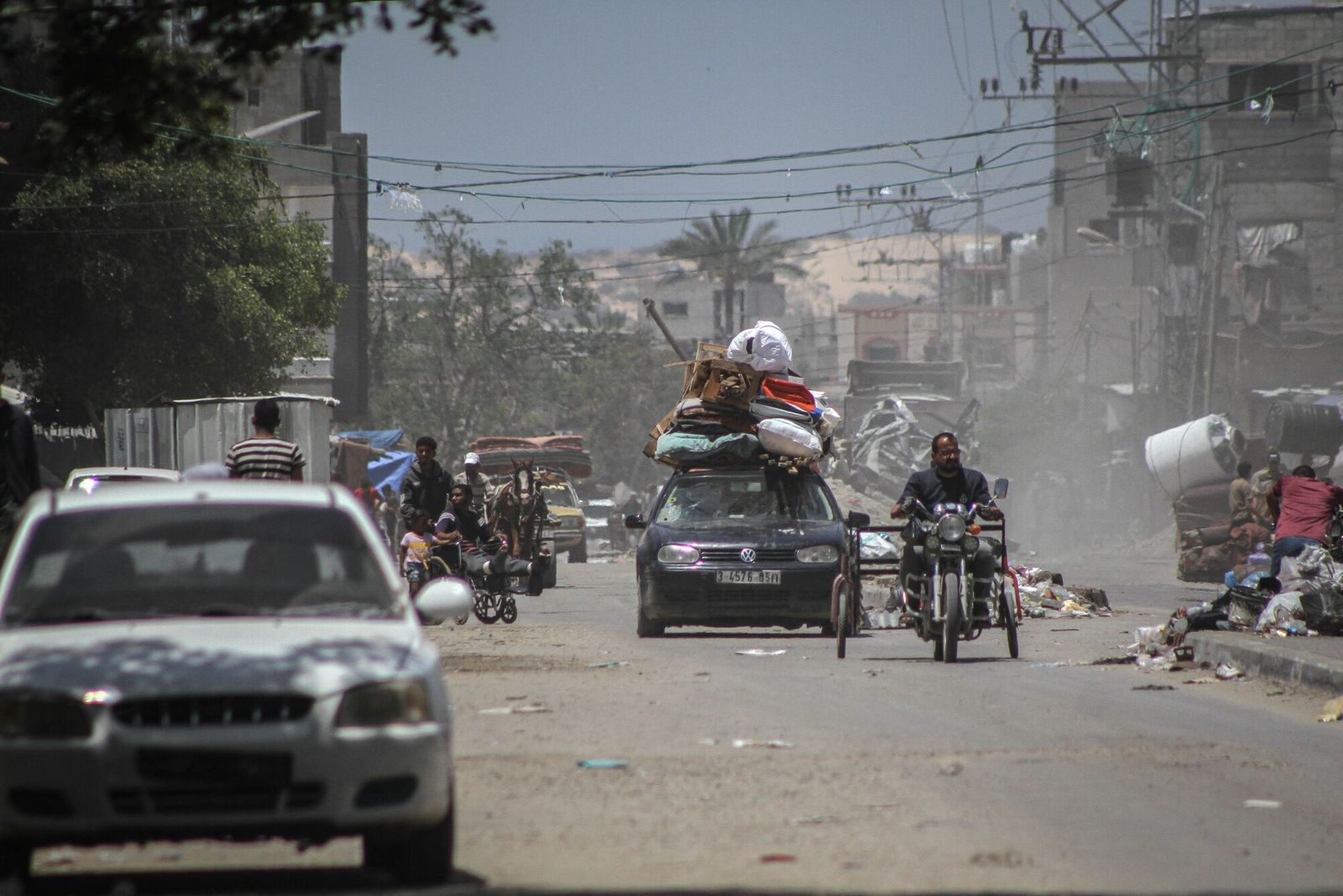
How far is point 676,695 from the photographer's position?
10906mm

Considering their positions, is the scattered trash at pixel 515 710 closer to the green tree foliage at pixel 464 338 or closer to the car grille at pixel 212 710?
the car grille at pixel 212 710

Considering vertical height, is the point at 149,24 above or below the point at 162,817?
above

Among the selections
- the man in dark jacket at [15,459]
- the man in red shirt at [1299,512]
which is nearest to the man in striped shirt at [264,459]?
the man in dark jacket at [15,459]

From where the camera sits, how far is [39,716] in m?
5.08

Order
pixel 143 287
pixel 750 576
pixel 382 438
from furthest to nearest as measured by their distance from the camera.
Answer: pixel 382 438
pixel 143 287
pixel 750 576

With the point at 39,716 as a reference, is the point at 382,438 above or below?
below

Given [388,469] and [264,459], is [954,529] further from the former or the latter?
[388,469]

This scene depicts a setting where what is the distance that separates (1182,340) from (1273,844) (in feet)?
145

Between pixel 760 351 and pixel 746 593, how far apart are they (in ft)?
9.69

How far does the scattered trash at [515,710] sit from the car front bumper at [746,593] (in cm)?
507

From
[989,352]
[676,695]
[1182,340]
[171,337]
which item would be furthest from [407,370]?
[676,695]

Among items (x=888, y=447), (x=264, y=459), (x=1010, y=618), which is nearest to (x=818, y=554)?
(x=1010, y=618)

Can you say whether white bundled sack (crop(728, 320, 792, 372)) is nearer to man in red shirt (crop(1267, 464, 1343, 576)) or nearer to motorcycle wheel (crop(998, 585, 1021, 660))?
motorcycle wheel (crop(998, 585, 1021, 660))

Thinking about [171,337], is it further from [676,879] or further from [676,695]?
[676,879]
